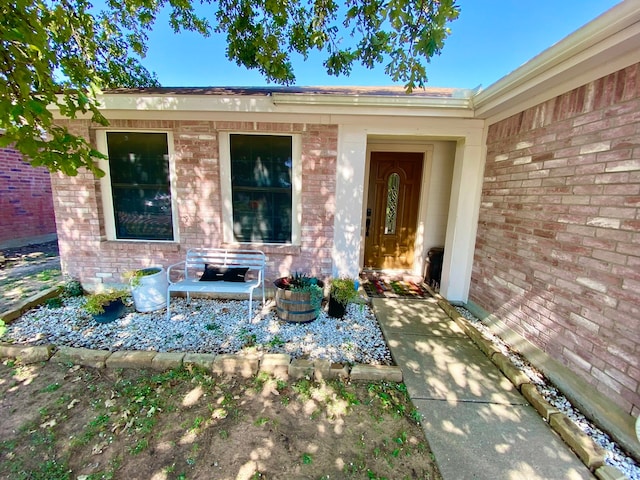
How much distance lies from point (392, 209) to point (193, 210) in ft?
10.9

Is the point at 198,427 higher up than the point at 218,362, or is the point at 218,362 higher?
the point at 218,362

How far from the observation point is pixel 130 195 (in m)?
3.80

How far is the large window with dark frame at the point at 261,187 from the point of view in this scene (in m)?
3.63

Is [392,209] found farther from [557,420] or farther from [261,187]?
[557,420]

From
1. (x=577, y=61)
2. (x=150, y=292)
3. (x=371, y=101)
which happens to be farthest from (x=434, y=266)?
(x=150, y=292)

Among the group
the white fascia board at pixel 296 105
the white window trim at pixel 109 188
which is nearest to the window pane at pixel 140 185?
the white window trim at pixel 109 188

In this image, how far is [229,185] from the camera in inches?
146

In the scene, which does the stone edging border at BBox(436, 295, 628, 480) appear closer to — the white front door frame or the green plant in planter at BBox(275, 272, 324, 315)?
the white front door frame

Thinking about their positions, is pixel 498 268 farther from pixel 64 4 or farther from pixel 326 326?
pixel 64 4

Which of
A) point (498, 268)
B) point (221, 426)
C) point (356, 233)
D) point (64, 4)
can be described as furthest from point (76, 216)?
point (498, 268)

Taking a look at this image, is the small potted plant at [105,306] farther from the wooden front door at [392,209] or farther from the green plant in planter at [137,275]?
the wooden front door at [392,209]

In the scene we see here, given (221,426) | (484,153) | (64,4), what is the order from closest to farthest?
(221,426), (64,4), (484,153)

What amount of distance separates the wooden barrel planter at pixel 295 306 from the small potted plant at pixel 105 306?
1.95m

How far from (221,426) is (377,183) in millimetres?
4056
